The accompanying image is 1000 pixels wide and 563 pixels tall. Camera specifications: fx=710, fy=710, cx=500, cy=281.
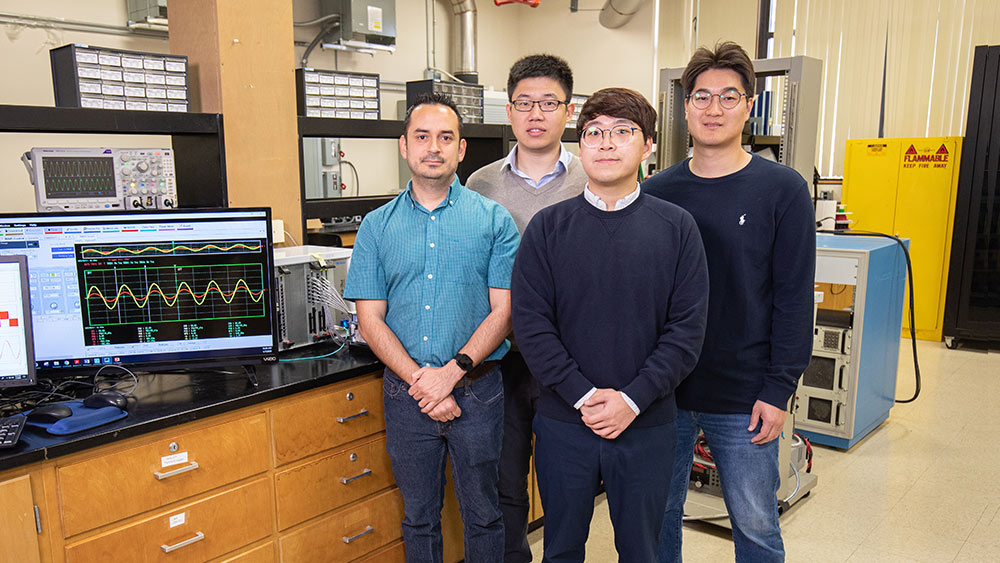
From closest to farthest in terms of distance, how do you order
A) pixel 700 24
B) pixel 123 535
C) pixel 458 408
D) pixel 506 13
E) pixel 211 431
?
pixel 123 535 → pixel 211 431 → pixel 458 408 → pixel 700 24 → pixel 506 13

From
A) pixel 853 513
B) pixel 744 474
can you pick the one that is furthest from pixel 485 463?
pixel 853 513

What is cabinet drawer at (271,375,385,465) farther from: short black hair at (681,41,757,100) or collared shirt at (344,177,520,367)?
short black hair at (681,41,757,100)

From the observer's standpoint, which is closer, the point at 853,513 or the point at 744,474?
the point at 744,474

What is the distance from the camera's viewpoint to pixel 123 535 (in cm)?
157

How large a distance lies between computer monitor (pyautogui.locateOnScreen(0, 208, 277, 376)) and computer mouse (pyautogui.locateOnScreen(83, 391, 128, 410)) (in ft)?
0.76

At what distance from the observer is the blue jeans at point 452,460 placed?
6.18ft

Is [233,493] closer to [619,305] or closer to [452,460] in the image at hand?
[452,460]

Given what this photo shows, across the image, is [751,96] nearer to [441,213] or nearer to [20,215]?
[441,213]

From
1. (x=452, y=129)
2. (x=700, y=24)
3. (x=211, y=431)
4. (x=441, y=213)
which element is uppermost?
(x=700, y=24)

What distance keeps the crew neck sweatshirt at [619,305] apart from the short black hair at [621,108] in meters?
0.18

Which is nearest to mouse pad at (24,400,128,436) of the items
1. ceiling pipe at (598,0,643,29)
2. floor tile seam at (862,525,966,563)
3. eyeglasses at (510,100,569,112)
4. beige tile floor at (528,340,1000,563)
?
eyeglasses at (510,100,569,112)

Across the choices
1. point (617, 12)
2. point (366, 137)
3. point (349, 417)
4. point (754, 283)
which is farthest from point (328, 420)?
point (617, 12)

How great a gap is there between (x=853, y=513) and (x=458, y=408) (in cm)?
193

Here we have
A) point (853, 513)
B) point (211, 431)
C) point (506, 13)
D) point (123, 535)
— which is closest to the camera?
point (123, 535)
